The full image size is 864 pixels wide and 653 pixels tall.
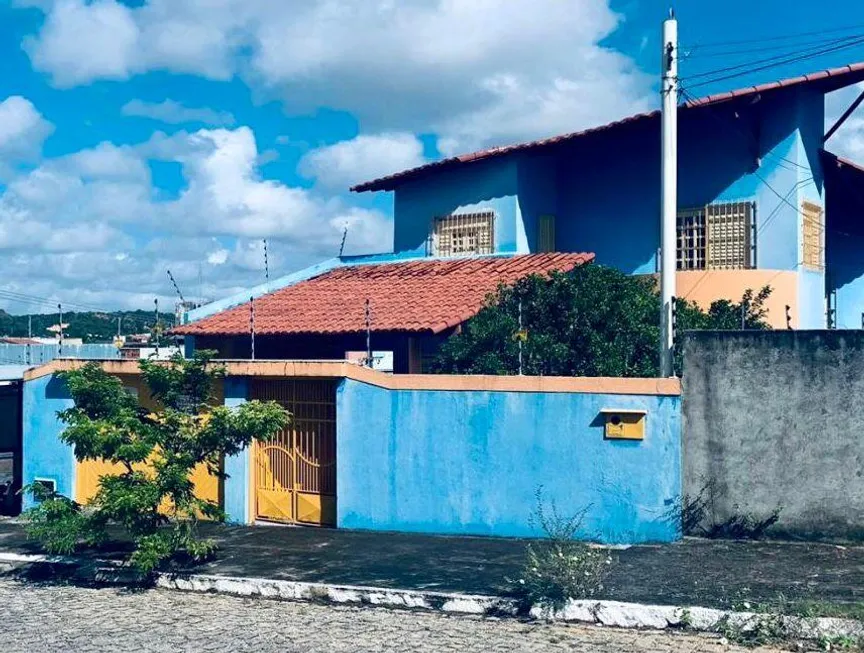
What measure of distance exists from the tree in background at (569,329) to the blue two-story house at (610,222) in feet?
4.22

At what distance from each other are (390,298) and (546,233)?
397cm

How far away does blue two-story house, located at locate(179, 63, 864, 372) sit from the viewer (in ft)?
50.0

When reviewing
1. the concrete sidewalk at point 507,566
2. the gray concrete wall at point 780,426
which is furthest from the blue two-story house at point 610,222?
the gray concrete wall at point 780,426

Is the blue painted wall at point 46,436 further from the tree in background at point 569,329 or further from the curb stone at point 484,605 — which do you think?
the tree in background at point 569,329

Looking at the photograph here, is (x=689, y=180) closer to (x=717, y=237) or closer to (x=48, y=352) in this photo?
(x=717, y=237)

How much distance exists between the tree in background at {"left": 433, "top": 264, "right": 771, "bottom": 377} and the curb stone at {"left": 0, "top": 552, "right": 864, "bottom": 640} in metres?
4.22

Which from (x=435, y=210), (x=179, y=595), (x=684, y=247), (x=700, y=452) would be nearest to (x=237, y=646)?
(x=179, y=595)

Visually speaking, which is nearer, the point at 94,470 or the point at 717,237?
the point at 94,470

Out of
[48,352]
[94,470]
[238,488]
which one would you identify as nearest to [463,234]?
[238,488]

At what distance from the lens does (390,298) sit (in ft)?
51.7

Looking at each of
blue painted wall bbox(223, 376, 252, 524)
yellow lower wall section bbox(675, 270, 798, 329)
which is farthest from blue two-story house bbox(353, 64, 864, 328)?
blue painted wall bbox(223, 376, 252, 524)

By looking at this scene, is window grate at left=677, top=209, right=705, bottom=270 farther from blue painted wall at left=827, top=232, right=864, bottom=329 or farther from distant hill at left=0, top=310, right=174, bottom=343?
distant hill at left=0, top=310, right=174, bottom=343

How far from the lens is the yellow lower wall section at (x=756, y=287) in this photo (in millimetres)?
15250

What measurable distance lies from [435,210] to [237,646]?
1280 centimetres
